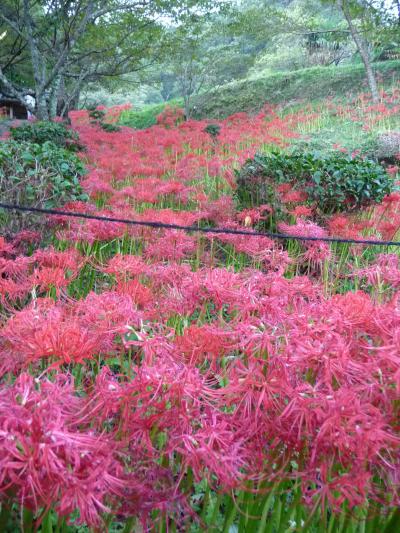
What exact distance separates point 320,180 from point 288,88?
12.6 m

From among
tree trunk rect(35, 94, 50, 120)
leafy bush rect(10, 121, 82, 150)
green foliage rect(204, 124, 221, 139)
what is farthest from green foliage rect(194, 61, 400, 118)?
leafy bush rect(10, 121, 82, 150)

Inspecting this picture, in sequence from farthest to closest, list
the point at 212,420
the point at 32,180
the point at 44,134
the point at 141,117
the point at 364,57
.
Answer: the point at 141,117
the point at 364,57
the point at 44,134
the point at 32,180
the point at 212,420

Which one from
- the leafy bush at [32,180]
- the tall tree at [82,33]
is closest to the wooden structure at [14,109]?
the tall tree at [82,33]

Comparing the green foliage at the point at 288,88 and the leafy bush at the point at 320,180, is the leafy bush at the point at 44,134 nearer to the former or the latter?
the leafy bush at the point at 320,180

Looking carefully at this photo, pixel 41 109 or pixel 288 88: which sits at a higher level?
pixel 288 88

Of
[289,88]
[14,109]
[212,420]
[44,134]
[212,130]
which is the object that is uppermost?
[289,88]

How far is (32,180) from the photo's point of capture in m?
3.68

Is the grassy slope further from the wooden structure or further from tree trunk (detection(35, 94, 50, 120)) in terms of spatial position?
tree trunk (detection(35, 94, 50, 120))

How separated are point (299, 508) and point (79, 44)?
36.2 ft

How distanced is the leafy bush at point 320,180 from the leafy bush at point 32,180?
1.75m

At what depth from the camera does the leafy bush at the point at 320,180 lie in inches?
169

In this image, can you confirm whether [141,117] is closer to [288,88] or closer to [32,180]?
[288,88]

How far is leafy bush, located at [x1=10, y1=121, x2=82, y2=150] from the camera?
685 cm

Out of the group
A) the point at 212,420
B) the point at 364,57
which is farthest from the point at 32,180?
the point at 364,57
